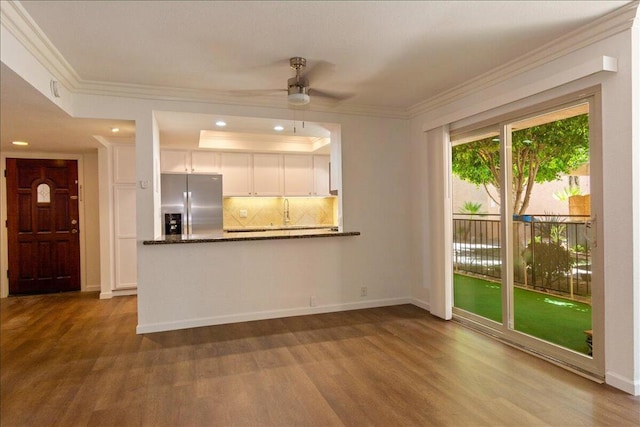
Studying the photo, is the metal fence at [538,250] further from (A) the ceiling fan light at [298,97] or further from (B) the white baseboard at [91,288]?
(B) the white baseboard at [91,288]

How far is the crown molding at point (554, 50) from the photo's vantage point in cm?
251

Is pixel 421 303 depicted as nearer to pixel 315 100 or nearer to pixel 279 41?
pixel 315 100

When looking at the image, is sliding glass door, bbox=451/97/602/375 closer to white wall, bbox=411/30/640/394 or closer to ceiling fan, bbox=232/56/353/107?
white wall, bbox=411/30/640/394

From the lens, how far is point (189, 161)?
6246 mm

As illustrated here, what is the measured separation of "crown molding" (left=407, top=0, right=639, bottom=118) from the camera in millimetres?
2514

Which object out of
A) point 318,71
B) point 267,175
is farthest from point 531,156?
point 267,175

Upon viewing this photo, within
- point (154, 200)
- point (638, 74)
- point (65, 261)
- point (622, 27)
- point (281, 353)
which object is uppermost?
point (622, 27)

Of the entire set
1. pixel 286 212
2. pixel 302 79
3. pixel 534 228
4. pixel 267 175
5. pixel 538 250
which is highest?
pixel 302 79

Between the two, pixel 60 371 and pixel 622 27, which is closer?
pixel 622 27

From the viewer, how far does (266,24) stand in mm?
2623

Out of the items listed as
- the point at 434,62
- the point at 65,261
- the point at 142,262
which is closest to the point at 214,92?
the point at 142,262

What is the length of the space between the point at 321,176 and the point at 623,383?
529 cm

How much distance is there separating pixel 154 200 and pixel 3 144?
3.04m

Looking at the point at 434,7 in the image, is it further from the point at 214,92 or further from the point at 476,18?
the point at 214,92
